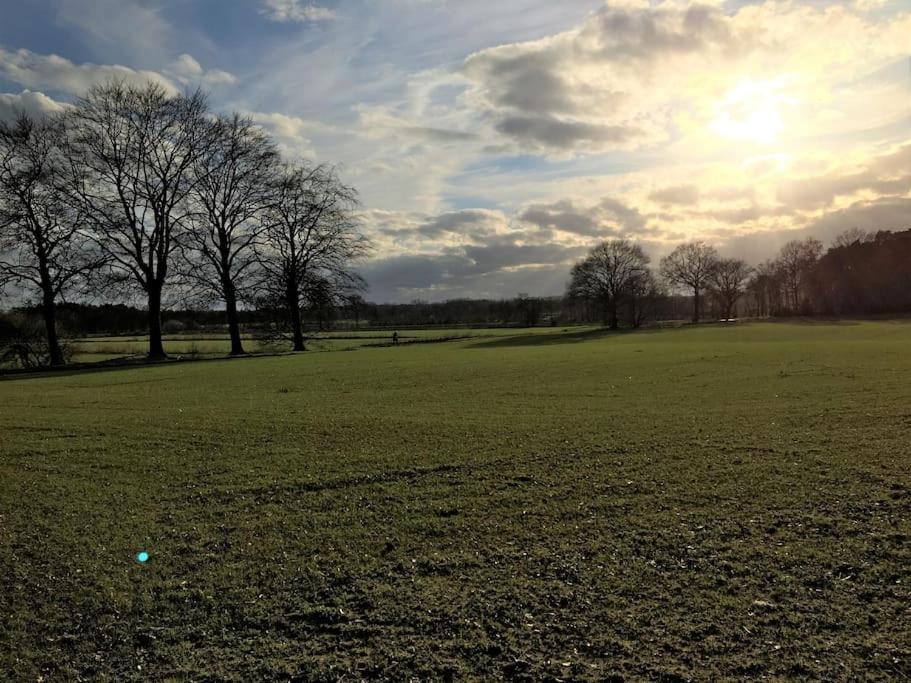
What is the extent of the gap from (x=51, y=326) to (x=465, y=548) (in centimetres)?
4639

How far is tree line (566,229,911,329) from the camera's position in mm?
93250

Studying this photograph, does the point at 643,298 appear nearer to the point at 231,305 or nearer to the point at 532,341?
the point at 532,341

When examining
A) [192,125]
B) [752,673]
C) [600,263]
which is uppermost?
[192,125]

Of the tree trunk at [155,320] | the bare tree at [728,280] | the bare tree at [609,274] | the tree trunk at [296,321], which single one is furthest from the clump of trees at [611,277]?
the tree trunk at [155,320]

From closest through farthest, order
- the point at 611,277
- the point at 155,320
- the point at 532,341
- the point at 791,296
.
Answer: the point at 155,320, the point at 532,341, the point at 611,277, the point at 791,296

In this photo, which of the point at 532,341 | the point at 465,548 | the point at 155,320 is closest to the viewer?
the point at 465,548

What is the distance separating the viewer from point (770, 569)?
228 inches

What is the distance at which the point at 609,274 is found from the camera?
307ft

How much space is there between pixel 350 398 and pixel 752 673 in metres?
16.6

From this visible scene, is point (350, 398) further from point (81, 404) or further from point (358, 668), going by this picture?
point (358, 668)

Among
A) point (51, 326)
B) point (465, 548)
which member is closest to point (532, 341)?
point (51, 326)

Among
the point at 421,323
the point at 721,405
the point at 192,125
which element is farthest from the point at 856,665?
the point at 421,323

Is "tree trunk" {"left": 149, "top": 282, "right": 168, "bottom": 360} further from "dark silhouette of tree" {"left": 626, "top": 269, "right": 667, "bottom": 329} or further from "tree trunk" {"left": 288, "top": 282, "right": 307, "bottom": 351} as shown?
"dark silhouette of tree" {"left": 626, "top": 269, "right": 667, "bottom": 329}

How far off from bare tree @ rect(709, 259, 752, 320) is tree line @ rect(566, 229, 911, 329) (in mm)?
184
